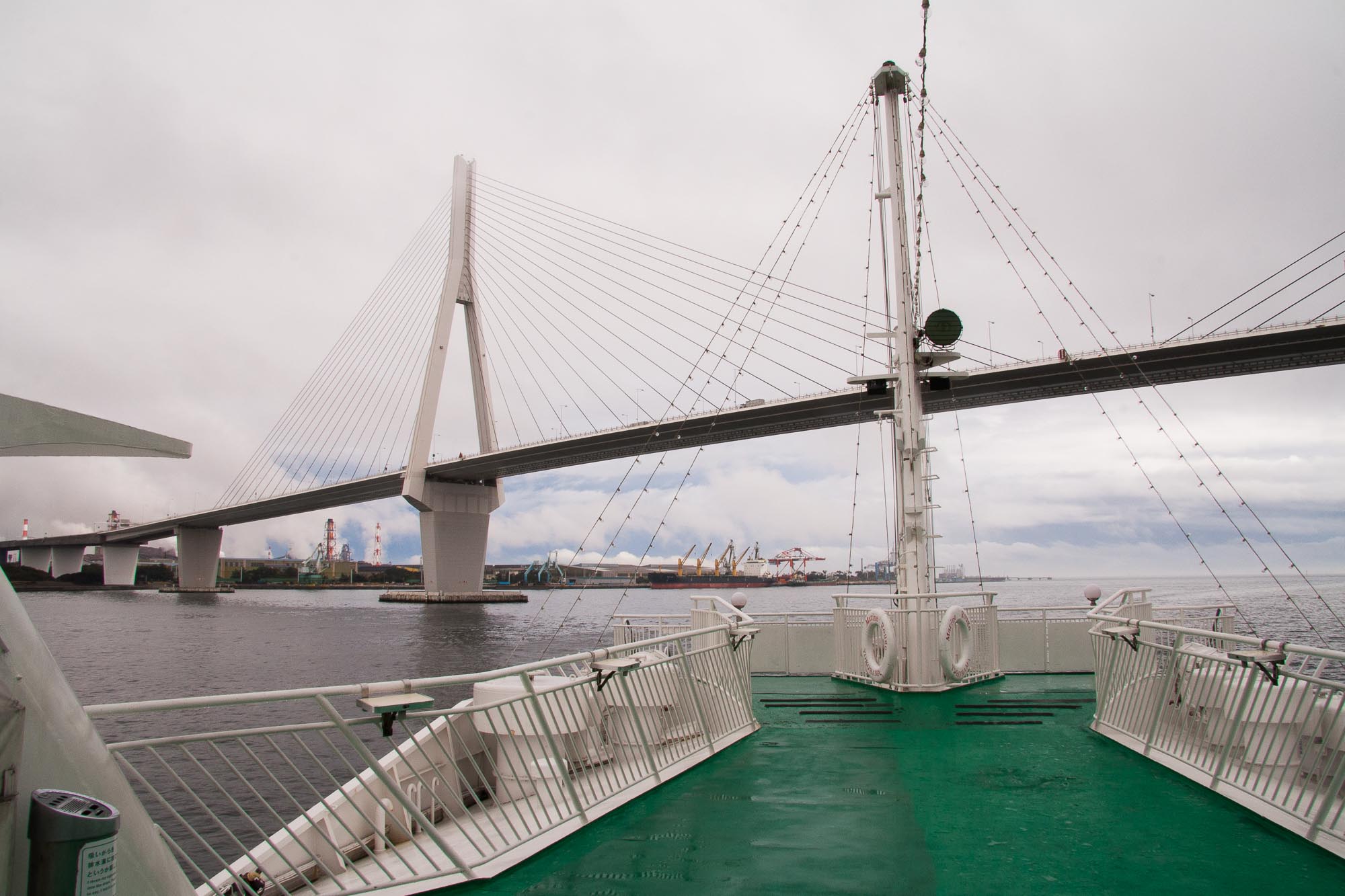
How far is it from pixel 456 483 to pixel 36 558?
6443 cm

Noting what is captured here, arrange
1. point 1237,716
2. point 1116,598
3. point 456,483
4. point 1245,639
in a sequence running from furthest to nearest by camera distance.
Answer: point 456,483, point 1116,598, point 1237,716, point 1245,639

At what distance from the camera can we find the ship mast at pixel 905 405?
36.7ft

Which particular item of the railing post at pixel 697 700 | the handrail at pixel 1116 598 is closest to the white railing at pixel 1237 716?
the handrail at pixel 1116 598

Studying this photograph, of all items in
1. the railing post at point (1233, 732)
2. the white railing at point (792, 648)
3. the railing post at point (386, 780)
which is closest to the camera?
the railing post at point (386, 780)

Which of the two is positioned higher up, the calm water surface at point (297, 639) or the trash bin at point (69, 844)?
the trash bin at point (69, 844)

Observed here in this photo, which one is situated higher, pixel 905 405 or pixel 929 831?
pixel 905 405

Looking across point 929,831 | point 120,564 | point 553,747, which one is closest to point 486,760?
point 553,747

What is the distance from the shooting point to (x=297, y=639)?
3881 cm

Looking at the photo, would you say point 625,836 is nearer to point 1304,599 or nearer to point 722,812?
point 722,812

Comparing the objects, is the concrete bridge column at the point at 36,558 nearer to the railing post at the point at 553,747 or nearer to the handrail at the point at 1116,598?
the railing post at the point at 553,747

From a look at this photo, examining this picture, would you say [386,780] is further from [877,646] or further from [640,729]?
[877,646]

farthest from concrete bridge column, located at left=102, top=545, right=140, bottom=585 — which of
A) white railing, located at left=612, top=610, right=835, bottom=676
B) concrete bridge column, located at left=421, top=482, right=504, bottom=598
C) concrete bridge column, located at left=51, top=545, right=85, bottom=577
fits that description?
white railing, located at left=612, top=610, right=835, bottom=676

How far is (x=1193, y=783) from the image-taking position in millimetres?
6262

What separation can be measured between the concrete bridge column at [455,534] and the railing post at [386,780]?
55067mm
